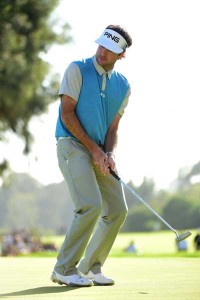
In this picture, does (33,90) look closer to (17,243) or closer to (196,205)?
(17,243)

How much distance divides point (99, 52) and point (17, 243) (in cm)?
3020

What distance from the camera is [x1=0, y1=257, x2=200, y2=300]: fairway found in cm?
703

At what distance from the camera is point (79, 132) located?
7941mm

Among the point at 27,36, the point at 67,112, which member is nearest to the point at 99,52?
the point at 67,112

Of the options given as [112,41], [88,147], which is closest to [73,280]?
[88,147]

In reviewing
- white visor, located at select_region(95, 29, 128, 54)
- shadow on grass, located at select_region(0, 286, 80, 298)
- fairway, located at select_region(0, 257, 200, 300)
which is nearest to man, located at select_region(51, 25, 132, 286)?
white visor, located at select_region(95, 29, 128, 54)

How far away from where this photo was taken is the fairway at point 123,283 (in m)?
7.03

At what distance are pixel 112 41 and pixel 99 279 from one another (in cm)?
199

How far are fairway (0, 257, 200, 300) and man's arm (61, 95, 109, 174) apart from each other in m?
1.02

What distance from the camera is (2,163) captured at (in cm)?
4856

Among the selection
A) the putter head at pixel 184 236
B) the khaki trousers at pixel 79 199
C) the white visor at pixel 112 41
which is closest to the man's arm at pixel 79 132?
the khaki trousers at pixel 79 199

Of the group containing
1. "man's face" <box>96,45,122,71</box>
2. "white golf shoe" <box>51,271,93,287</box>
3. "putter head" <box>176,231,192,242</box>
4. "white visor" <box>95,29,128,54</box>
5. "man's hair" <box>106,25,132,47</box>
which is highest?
"man's hair" <box>106,25,132,47</box>

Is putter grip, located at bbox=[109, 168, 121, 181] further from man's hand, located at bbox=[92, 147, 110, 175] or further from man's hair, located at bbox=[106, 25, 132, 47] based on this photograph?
man's hair, located at bbox=[106, 25, 132, 47]

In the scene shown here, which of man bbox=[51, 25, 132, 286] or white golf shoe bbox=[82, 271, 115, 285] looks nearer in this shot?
man bbox=[51, 25, 132, 286]
